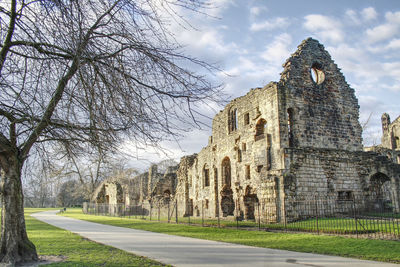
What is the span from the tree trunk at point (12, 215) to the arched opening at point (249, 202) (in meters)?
16.8

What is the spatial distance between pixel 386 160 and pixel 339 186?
14.5 ft

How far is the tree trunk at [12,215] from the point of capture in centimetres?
714

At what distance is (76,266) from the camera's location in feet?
23.4

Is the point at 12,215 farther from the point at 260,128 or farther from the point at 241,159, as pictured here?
the point at 241,159

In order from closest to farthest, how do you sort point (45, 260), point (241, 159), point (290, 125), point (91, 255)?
point (45, 260)
point (91, 255)
point (290, 125)
point (241, 159)

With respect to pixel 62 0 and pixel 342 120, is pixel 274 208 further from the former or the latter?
pixel 62 0

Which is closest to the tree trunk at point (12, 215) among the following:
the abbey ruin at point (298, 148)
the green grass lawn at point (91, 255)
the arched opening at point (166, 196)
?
the green grass lawn at point (91, 255)

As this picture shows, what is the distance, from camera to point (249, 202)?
23.1 meters

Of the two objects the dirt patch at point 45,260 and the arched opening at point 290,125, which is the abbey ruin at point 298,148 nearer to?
the arched opening at point 290,125

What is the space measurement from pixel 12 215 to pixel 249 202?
17780mm

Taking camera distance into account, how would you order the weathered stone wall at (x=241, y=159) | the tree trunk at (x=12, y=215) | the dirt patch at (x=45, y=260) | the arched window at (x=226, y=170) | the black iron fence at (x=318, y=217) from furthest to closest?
the arched window at (x=226, y=170), the weathered stone wall at (x=241, y=159), the black iron fence at (x=318, y=217), the dirt patch at (x=45, y=260), the tree trunk at (x=12, y=215)

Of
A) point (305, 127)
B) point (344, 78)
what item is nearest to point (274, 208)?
point (305, 127)

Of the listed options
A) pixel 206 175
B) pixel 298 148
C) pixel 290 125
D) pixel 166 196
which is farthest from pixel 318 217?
pixel 166 196

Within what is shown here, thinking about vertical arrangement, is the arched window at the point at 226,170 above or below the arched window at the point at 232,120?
below
